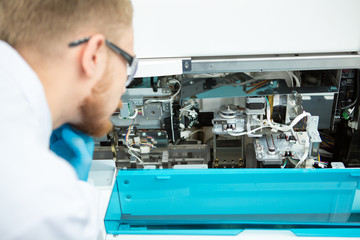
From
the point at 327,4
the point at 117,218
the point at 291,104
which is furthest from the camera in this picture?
the point at 291,104

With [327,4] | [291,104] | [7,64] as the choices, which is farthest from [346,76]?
[7,64]

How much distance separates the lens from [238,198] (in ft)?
6.11

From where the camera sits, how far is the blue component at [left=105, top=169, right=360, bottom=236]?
1785 millimetres

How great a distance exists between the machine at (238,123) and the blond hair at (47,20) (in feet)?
2.36

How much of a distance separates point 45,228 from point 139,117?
1363 millimetres

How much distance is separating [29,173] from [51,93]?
0.71ft

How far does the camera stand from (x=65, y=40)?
0.78 m

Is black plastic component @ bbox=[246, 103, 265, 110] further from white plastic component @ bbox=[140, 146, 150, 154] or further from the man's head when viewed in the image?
the man's head

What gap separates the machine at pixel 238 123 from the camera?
4.89 ft

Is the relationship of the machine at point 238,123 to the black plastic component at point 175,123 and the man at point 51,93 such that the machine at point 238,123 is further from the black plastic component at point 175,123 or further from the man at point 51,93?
the man at point 51,93

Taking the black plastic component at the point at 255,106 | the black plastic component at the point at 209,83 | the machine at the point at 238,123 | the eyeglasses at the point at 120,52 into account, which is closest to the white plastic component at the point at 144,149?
the machine at the point at 238,123

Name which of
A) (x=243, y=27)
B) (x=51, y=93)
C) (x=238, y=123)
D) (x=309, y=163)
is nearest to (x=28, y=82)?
(x=51, y=93)

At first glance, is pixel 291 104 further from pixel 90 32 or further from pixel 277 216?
pixel 90 32

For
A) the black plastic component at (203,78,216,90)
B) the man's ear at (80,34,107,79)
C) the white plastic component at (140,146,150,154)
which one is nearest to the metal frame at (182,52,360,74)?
the black plastic component at (203,78,216,90)
